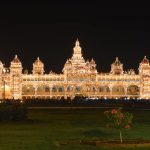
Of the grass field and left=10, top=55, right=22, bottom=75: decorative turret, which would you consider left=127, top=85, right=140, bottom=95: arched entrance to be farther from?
the grass field

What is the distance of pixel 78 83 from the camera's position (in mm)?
169250

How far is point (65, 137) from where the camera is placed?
2689cm

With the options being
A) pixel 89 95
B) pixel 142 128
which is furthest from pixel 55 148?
pixel 89 95

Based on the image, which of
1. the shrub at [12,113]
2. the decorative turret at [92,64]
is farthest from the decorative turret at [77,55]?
the shrub at [12,113]

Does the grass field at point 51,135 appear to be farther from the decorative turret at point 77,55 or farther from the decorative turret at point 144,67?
the decorative turret at point 77,55

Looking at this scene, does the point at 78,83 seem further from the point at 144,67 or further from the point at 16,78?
the point at 144,67

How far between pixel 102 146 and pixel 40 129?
889 centimetres

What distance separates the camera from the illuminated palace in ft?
538

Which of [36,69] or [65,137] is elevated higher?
[36,69]

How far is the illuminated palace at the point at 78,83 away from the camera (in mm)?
164000

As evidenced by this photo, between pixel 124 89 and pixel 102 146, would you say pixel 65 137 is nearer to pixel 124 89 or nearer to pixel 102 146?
pixel 102 146

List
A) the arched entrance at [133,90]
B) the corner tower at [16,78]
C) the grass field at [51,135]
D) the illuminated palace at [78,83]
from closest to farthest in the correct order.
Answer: the grass field at [51,135]
the corner tower at [16,78]
the illuminated palace at [78,83]
the arched entrance at [133,90]

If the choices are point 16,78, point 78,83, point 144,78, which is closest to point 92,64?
point 78,83

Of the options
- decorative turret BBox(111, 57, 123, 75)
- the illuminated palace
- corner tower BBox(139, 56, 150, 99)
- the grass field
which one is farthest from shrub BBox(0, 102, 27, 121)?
decorative turret BBox(111, 57, 123, 75)
